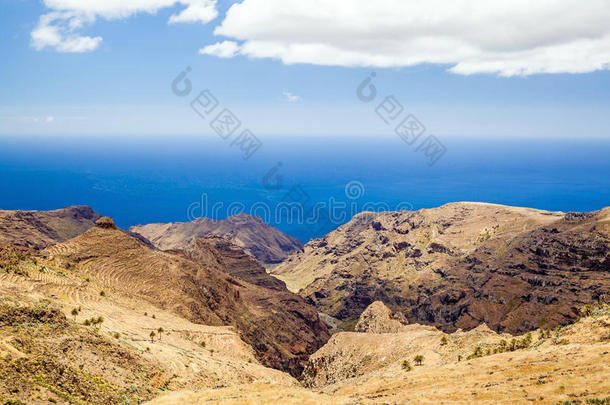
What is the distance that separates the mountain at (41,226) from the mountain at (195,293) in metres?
52.6

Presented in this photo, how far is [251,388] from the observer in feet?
88.8

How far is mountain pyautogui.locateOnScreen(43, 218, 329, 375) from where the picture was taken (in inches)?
2128

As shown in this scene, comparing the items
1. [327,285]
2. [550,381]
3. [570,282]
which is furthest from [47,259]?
[327,285]

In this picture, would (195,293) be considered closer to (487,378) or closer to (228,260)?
(487,378)

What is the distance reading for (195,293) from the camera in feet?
210

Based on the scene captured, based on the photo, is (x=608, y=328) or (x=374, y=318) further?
(x=374, y=318)

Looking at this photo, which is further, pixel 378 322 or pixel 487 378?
pixel 378 322

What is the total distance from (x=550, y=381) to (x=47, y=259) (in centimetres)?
5420

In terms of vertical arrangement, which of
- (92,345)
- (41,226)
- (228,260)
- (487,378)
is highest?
(41,226)

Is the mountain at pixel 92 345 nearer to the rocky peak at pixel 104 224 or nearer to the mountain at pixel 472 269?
the rocky peak at pixel 104 224

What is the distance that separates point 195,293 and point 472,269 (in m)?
88.2

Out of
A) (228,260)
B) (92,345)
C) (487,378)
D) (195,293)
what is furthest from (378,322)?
(92,345)

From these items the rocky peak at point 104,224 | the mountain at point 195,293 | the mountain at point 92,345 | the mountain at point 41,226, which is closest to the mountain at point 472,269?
the mountain at point 195,293

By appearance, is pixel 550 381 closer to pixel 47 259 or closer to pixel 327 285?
pixel 47 259
